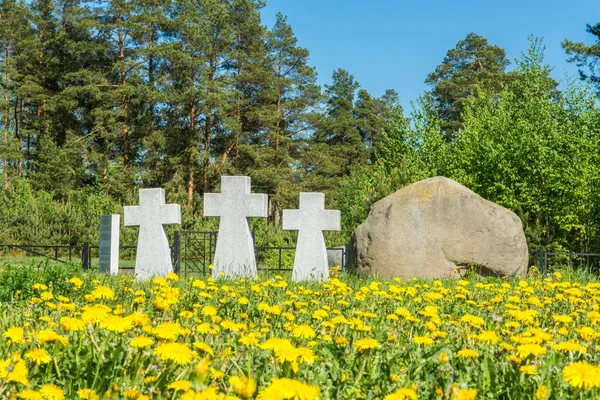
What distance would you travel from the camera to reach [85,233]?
24.6 metres

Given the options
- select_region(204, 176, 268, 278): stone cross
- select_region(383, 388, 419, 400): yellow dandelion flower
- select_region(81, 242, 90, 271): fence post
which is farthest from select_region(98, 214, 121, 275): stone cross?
select_region(383, 388, 419, 400): yellow dandelion flower

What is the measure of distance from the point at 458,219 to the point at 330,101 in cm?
3762

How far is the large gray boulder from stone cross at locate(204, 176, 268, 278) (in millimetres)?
1987

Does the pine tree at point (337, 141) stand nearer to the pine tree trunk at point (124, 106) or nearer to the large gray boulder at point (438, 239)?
the pine tree trunk at point (124, 106)

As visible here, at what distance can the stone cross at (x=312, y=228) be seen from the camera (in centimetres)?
1053

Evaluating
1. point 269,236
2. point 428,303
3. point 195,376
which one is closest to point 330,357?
point 195,376

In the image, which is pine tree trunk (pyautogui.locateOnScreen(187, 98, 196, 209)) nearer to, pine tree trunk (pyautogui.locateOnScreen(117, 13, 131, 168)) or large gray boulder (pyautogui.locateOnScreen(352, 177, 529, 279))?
pine tree trunk (pyautogui.locateOnScreen(117, 13, 131, 168))

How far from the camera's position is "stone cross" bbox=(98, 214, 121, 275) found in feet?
38.4

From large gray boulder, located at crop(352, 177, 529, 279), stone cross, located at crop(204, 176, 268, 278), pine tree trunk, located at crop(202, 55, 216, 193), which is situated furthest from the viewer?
pine tree trunk, located at crop(202, 55, 216, 193)

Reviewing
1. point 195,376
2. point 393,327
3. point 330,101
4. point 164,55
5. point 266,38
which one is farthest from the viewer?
point 330,101

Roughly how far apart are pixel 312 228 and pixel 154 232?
10.0 ft

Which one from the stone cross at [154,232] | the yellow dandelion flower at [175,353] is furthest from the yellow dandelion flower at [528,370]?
the stone cross at [154,232]

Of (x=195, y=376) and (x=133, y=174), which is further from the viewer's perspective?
(x=133, y=174)

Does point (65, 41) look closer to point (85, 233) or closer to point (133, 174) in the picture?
point (133, 174)
